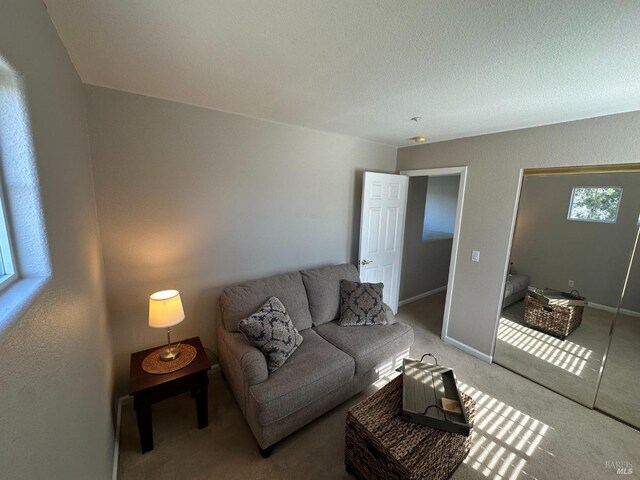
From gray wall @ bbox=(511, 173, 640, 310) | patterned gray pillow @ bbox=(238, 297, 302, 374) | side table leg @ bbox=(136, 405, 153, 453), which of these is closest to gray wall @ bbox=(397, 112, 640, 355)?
gray wall @ bbox=(511, 173, 640, 310)


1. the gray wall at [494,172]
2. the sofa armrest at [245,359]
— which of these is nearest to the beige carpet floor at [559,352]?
the gray wall at [494,172]

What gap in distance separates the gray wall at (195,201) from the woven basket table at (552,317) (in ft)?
7.54

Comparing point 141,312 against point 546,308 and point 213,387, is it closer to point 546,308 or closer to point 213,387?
point 213,387

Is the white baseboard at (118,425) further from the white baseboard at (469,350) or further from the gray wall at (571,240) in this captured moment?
the gray wall at (571,240)

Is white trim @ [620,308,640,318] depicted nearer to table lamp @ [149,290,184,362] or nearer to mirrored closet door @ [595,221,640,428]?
mirrored closet door @ [595,221,640,428]

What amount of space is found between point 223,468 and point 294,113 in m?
2.63

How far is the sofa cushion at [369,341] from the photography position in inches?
82.3

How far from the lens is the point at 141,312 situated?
6.64 ft

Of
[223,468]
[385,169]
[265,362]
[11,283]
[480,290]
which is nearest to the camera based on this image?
[11,283]

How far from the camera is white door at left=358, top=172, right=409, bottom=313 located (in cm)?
303

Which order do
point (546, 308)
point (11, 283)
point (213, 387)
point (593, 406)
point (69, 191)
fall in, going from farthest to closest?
1. point (546, 308)
2. point (213, 387)
3. point (593, 406)
4. point (69, 191)
5. point (11, 283)

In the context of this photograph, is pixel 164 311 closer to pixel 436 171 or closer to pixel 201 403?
pixel 201 403

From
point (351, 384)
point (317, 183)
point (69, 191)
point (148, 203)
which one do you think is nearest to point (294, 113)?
point (317, 183)

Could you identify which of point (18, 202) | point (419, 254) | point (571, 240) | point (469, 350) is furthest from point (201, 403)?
point (419, 254)
